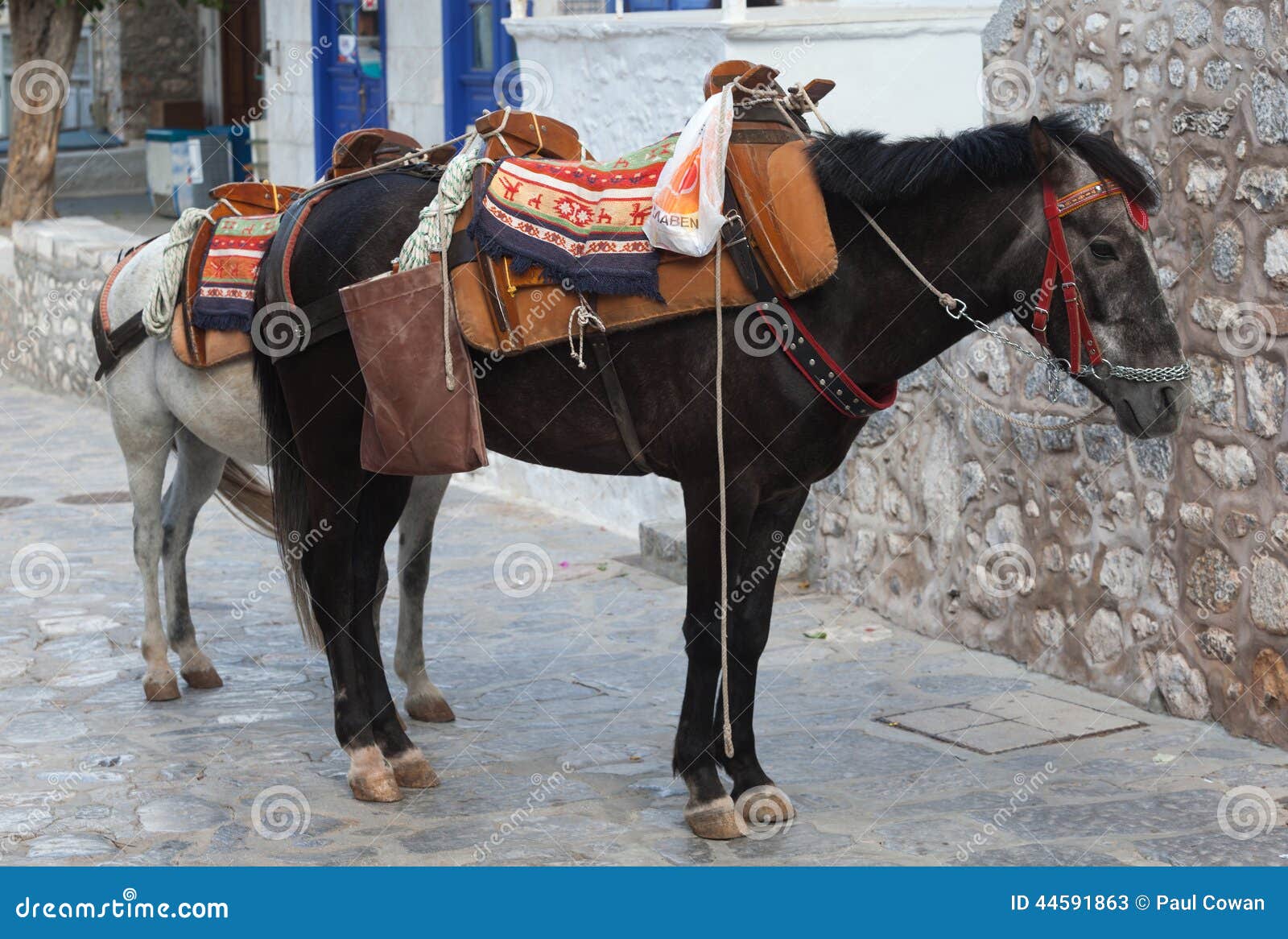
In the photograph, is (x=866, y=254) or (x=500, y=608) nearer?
(x=866, y=254)

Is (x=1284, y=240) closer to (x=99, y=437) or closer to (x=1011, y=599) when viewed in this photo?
(x=1011, y=599)

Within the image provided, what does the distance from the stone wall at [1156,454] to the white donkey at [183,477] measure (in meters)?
1.91

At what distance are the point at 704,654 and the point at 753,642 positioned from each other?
0.16 meters

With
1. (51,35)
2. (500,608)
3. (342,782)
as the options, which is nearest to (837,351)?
(342,782)

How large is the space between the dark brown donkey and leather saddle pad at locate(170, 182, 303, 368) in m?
0.29

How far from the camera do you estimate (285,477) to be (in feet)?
16.2

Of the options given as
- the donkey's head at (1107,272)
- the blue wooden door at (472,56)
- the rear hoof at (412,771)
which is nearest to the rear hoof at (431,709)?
the rear hoof at (412,771)

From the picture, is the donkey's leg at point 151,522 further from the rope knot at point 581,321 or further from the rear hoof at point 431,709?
the rope knot at point 581,321

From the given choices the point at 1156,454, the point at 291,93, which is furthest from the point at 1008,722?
the point at 291,93

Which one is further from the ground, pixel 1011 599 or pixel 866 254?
pixel 866 254

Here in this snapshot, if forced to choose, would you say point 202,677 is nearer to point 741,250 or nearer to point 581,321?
point 581,321

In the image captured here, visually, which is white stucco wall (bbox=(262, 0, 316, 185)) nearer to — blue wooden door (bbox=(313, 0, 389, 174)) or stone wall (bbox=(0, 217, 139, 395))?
blue wooden door (bbox=(313, 0, 389, 174))

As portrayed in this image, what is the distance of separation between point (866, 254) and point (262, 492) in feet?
8.98

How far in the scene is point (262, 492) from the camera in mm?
5992
